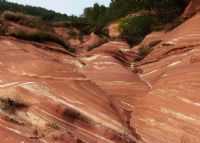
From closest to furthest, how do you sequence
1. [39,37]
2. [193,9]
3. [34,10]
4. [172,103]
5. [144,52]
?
[172,103]
[39,37]
[144,52]
[193,9]
[34,10]

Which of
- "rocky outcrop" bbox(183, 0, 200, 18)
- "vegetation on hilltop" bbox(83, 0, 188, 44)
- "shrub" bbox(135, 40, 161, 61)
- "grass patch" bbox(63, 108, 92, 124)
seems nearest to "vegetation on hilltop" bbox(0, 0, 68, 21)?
"vegetation on hilltop" bbox(83, 0, 188, 44)

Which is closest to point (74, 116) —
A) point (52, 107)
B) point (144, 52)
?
point (52, 107)

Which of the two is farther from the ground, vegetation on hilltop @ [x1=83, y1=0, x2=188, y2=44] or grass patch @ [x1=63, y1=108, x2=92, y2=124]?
vegetation on hilltop @ [x1=83, y1=0, x2=188, y2=44]

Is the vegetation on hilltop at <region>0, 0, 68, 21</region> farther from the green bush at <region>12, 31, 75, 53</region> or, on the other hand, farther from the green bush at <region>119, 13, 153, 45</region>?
the green bush at <region>12, 31, 75, 53</region>

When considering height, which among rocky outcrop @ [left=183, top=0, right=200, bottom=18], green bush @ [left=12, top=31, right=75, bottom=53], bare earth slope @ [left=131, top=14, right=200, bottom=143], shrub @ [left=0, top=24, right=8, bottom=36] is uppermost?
rocky outcrop @ [left=183, top=0, right=200, bottom=18]

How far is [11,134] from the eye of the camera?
511 inches

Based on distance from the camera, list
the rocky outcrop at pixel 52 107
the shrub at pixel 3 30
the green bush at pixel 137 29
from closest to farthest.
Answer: the rocky outcrop at pixel 52 107 < the shrub at pixel 3 30 < the green bush at pixel 137 29

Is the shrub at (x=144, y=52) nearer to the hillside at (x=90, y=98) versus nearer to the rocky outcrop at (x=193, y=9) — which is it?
the rocky outcrop at (x=193, y=9)

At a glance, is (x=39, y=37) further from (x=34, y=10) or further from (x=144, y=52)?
(x=34, y=10)

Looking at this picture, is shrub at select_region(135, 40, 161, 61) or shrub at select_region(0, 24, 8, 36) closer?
shrub at select_region(0, 24, 8, 36)

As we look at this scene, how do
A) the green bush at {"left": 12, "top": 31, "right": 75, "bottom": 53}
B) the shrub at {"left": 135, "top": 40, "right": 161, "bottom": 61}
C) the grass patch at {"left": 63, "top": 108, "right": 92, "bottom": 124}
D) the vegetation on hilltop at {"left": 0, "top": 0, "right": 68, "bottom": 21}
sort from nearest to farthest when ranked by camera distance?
the grass patch at {"left": 63, "top": 108, "right": 92, "bottom": 124} → the green bush at {"left": 12, "top": 31, "right": 75, "bottom": 53} → the shrub at {"left": 135, "top": 40, "right": 161, "bottom": 61} → the vegetation on hilltop at {"left": 0, "top": 0, "right": 68, "bottom": 21}

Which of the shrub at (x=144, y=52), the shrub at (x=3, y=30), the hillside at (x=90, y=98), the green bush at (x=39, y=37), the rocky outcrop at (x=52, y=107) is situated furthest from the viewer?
the shrub at (x=144, y=52)

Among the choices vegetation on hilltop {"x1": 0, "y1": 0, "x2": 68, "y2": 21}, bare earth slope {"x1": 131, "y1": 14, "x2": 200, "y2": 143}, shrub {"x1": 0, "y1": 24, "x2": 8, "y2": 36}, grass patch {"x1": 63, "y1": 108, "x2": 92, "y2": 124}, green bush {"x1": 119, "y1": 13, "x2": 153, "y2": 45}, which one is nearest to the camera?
grass patch {"x1": 63, "y1": 108, "x2": 92, "y2": 124}

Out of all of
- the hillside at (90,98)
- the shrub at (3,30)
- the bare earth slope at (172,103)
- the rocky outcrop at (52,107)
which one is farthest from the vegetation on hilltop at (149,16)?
the rocky outcrop at (52,107)
